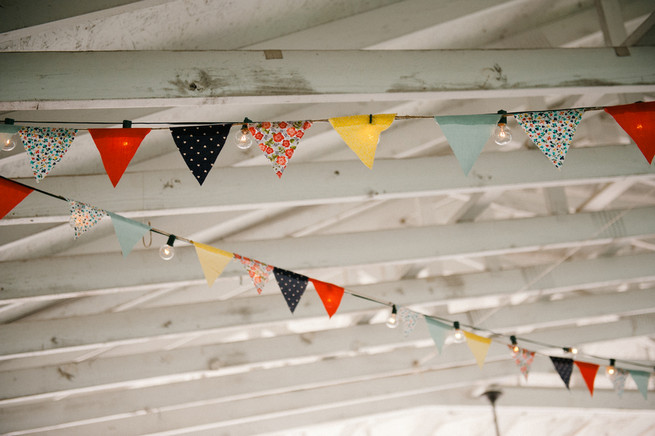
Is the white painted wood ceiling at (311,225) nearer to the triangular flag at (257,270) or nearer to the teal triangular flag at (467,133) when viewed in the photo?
the teal triangular flag at (467,133)

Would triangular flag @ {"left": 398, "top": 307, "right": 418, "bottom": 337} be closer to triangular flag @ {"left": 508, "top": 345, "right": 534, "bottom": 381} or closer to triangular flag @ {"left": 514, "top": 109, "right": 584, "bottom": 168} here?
triangular flag @ {"left": 508, "top": 345, "right": 534, "bottom": 381}

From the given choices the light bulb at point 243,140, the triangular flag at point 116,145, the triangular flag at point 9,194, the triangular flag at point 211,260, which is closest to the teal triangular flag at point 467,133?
the light bulb at point 243,140

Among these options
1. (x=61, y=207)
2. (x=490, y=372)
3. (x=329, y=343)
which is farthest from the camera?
(x=490, y=372)

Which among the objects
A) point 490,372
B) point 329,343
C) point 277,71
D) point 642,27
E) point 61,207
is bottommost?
point 490,372

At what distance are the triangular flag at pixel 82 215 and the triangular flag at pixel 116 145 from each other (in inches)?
14.5

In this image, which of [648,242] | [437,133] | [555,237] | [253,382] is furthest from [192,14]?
[648,242]

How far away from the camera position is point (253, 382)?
484 cm

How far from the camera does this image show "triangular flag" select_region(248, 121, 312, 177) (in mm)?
1937

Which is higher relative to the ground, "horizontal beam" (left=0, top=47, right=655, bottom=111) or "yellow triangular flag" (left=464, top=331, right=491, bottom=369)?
"horizontal beam" (left=0, top=47, right=655, bottom=111)

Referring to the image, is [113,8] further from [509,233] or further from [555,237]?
[555,237]

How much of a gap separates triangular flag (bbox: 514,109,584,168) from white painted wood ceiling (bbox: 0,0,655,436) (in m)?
0.13

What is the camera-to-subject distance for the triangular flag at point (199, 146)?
1.86 metres

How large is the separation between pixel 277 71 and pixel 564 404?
605cm

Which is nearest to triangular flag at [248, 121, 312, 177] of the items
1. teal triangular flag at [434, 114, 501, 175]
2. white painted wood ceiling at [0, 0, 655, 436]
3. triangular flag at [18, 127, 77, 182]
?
white painted wood ceiling at [0, 0, 655, 436]
